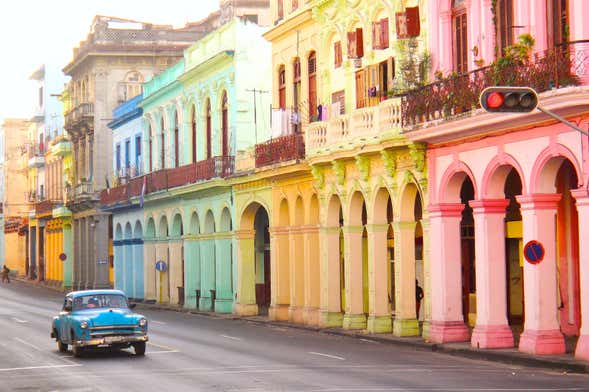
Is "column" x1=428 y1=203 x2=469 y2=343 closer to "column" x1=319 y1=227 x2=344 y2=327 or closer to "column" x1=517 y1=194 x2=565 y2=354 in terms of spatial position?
"column" x1=517 y1=194 x2=565 y2=354

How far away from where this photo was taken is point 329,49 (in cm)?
3928

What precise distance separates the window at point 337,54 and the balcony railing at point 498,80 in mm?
7037

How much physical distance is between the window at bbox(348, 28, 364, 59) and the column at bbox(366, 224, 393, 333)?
196 inches

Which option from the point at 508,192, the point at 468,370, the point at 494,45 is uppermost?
the point at 494,45

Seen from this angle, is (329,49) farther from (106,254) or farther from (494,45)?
(106,254)

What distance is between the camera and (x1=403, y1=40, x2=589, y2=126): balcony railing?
2423 centimetres

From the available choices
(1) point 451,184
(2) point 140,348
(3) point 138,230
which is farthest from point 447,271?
(3) point 138,230

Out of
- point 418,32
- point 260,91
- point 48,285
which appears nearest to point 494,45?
point 418,32

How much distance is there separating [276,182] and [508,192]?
36.7 feet

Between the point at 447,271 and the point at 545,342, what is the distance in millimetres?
5260

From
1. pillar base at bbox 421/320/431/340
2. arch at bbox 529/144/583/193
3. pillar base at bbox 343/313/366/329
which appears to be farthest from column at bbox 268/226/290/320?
arch at bbox 529/144/583/193

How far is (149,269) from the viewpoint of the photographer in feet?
201

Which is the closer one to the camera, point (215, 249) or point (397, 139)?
point (397, 139)

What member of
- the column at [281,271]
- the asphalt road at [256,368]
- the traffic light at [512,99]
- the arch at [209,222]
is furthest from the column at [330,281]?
the traffic light at [512,99]
